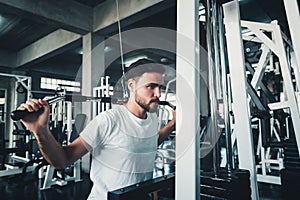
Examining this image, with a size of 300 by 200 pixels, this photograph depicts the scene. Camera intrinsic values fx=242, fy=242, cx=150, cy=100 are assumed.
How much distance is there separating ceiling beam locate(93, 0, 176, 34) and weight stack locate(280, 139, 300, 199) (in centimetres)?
219

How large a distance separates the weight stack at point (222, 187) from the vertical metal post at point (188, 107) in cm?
8

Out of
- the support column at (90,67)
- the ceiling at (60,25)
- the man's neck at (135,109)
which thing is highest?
the ceiling at (60,25)

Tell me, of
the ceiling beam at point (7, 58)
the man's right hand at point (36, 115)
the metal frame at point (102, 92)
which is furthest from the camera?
the ceiling beam at point (7, 58)

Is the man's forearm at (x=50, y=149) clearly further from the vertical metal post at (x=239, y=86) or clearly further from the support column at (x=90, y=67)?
the support column at (x=90, y=67)

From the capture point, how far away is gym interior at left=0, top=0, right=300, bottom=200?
0.71 meters

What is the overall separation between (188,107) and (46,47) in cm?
539

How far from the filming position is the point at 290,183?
1888mm

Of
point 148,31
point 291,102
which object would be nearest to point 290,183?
point 291,102

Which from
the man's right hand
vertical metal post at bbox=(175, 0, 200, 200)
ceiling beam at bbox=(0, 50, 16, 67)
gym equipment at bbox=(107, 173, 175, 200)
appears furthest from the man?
ceiling beam at bbox=(0, 50, 16, 67)

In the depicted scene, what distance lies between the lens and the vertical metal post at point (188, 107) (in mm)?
648

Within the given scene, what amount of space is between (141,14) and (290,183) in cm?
A: 274

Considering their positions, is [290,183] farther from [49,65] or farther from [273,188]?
[49,65]

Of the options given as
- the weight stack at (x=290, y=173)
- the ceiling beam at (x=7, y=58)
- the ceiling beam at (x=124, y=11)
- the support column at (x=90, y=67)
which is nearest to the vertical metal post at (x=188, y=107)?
the weight stack at (x=290, y=173)

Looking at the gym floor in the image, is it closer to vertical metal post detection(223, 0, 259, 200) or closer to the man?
the man
